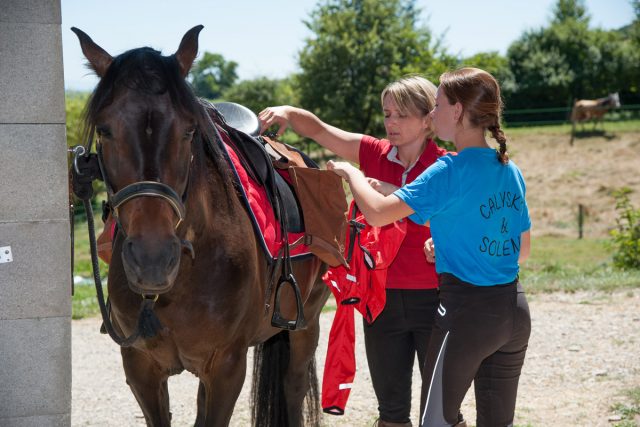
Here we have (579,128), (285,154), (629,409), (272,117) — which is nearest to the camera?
(272,117)

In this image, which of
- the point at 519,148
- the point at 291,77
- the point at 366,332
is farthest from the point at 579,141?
the point at 366,332

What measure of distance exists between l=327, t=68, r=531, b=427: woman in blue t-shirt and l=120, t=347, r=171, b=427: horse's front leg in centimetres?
105

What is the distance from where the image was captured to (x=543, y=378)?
5.34 meters

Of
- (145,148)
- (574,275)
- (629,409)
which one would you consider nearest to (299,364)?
(145,148)

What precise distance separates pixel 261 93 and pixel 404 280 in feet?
108

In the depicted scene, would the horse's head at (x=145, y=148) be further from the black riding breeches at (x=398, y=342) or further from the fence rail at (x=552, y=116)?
the fence rail at (x=552, y=116)

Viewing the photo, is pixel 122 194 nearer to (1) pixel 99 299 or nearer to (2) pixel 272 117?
(1) pixel 99 299

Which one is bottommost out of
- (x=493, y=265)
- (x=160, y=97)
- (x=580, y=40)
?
(x=493, y=265)

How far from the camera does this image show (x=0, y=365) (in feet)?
8.68

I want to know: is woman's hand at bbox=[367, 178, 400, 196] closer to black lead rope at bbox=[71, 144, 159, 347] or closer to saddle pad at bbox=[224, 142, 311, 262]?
saddle pad at bbox=[224, 142, 311, 262]

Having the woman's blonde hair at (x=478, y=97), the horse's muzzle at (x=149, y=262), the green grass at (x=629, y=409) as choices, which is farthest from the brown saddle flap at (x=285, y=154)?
the green grass at (x=629, y=409)

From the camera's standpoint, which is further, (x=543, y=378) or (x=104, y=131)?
(x=543, y=378)

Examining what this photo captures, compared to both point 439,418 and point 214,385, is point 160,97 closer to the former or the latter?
point 214,385

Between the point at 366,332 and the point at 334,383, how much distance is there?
11.4 inches
